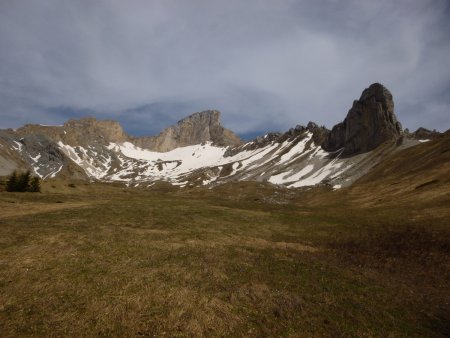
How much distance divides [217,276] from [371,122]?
171 meters

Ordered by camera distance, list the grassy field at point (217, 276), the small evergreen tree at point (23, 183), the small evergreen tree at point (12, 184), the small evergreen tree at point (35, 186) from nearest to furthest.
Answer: the grassy field at point (217, 276) < the small evergreen tree at point (23, 183) < the small evergreen tree at point (12, 184) < the small evergreen tree at point (35, 186)

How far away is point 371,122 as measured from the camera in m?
174

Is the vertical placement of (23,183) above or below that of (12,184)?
above

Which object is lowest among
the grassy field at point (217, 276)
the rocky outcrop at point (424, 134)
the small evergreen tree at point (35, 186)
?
the grassy field at point (217, 276)

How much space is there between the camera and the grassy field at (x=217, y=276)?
17828 mm

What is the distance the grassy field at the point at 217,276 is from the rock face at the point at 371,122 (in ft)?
430

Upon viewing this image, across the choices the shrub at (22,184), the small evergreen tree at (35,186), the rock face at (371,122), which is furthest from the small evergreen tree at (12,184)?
the rock face at (371,122)

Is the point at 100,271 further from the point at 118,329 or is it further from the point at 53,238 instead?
the point at 53,238

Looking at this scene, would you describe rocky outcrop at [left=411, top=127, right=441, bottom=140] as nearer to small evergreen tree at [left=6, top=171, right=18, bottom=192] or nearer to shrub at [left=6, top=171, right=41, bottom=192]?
shrub at [left=6, top=171, right=41, bottom=192]

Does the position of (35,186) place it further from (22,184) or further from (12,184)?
(12,184)

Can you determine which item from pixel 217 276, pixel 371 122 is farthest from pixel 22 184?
pixel 371 122

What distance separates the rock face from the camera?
166m

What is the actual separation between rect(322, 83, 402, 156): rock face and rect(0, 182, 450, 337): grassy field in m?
131

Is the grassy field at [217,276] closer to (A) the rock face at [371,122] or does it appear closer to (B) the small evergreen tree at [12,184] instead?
(B) the small evergreen tree at [12,184]
